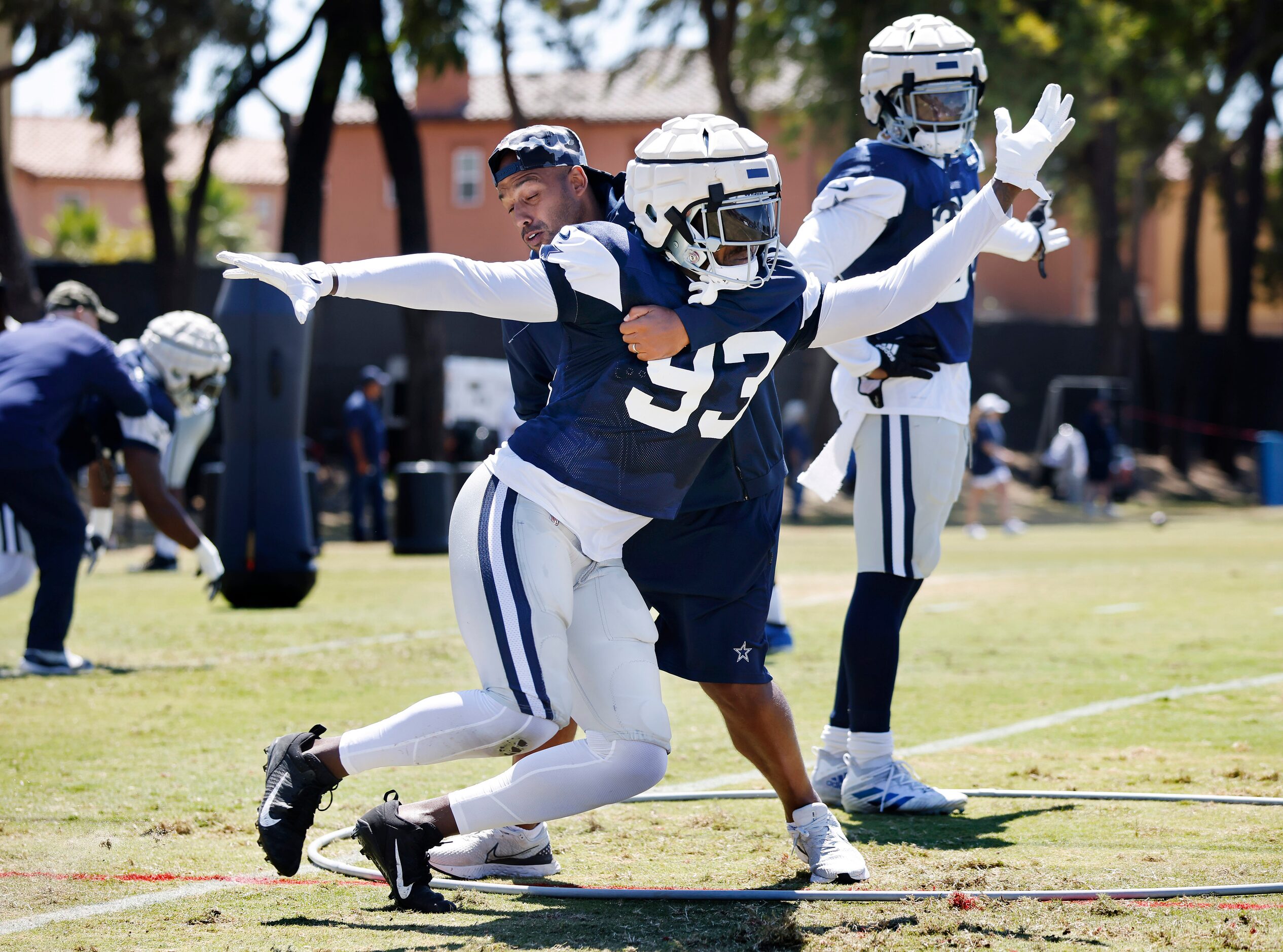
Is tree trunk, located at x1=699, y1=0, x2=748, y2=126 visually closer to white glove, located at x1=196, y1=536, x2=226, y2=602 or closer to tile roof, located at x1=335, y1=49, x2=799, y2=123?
white glove, located at x1=196, y1=536, x2=226, y2=602

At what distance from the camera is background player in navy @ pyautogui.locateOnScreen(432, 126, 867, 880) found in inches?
161

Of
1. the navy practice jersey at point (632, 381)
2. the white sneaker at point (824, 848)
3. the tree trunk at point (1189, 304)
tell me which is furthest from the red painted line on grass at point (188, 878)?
the tree trunk at point (1189, 304)

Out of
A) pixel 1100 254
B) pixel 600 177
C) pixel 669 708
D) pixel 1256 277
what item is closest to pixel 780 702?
pixel 600 177

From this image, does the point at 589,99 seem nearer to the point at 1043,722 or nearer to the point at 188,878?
the point at 1043,722

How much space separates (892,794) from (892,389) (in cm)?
133

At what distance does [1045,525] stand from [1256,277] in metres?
29.8

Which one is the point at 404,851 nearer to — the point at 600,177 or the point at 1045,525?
the point at 600,177

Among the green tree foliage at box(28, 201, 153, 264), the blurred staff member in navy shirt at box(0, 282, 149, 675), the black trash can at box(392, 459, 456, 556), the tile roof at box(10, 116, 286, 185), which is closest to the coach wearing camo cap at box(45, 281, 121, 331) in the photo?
the blurred staff member in navy shirt at box(0, 282, 149, 675)

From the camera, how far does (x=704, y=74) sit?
5472 centimetres

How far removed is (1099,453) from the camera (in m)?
27.2

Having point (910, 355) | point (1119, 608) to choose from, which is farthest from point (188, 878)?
point (1119, 608)

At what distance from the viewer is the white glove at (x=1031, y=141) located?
4.18m

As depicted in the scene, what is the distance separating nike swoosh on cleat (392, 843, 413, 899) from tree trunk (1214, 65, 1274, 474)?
117 feet

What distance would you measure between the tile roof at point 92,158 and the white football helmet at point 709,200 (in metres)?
65.3
